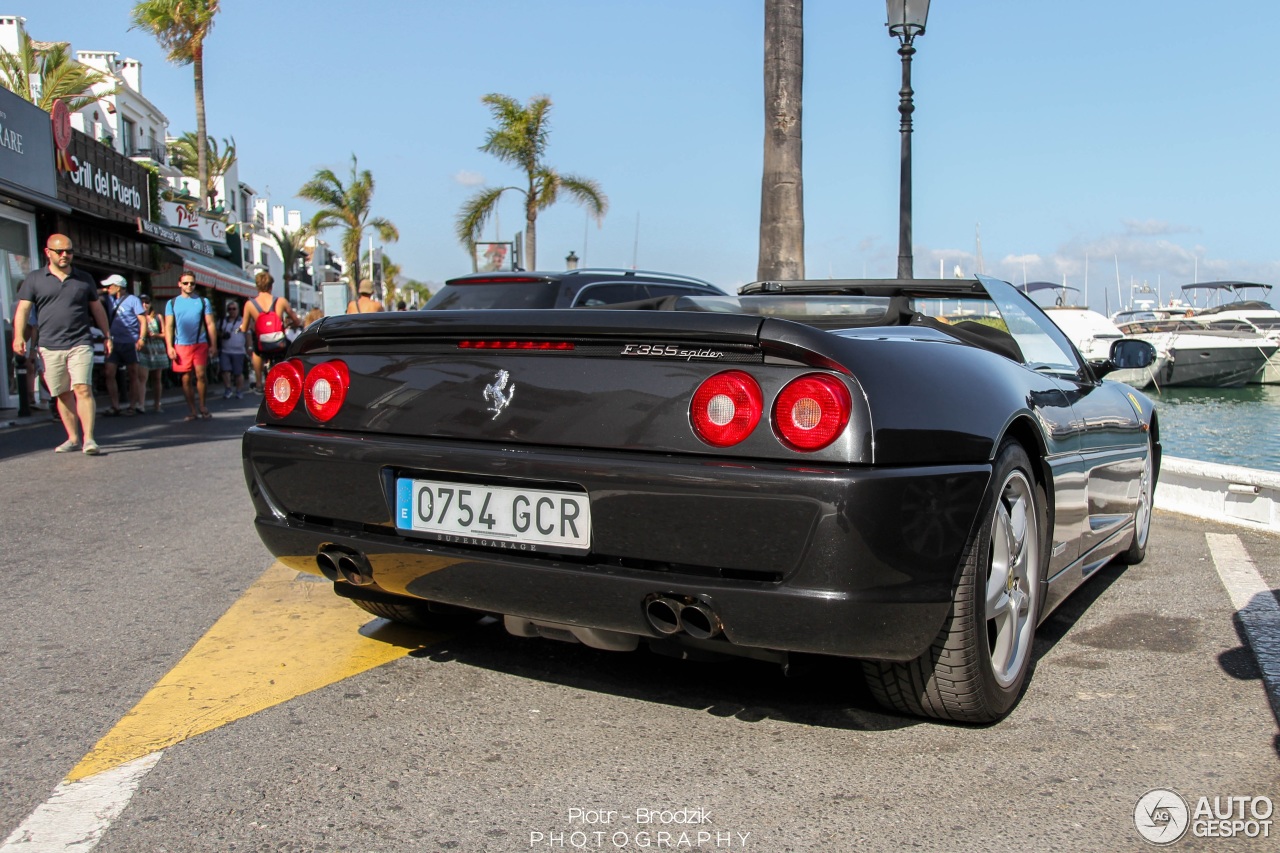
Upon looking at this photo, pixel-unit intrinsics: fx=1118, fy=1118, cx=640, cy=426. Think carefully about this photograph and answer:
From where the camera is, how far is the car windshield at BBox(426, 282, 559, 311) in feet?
24.3

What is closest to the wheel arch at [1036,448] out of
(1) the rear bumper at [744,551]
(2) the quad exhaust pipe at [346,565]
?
(1) the rear bumper at [744,551]

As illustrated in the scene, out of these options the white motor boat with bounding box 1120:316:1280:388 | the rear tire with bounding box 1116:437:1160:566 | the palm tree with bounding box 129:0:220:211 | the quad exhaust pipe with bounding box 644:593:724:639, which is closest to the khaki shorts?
the rear tire with bounding box 1116:437:1160:566

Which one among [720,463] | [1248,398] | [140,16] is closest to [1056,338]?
[720,463]

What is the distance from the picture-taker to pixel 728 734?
2.82 metres

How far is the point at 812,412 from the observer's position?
2504 mm

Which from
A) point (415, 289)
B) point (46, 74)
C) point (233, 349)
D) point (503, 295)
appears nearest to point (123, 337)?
point (233, 349)

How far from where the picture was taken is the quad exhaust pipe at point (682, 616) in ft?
8.30

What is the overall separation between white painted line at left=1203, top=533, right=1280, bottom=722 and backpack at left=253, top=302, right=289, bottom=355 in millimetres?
10892

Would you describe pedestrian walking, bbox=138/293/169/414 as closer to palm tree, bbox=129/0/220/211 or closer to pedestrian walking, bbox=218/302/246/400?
pedestrian walking, bbox=218/302/246/400

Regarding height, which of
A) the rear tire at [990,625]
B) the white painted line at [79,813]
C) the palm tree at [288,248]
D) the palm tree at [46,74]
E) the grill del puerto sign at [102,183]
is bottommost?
the white painted line at [79,813]

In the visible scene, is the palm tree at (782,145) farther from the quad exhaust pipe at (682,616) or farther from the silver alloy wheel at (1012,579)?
the quad exhaust pipe at (682,616)

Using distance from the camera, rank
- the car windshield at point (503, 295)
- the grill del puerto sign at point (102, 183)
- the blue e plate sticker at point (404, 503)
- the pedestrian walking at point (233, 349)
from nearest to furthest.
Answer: the blue e plate sticker at point (404, 503) → the car windshield at point (503, 295) → the grill del puerto sign at point (102, 183) → the pedestrian walking at point (233, 349)

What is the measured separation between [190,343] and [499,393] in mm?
11688

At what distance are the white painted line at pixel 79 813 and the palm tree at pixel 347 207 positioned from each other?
4985 centimetres
